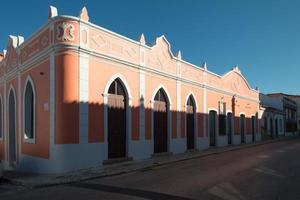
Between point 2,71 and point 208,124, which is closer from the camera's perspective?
point 2,71

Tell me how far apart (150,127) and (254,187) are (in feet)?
28.8

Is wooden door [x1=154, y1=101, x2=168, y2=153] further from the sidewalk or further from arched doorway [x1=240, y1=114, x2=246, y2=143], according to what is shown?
arched doorway [x1=240, y1=114, x2=246, y2=143]

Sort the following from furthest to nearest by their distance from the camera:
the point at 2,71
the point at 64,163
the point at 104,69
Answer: the point at 2,71 < the point at 104,69 < the point at 64,163

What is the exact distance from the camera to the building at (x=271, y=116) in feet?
130

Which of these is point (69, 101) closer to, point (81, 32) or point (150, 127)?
point (81, 32)

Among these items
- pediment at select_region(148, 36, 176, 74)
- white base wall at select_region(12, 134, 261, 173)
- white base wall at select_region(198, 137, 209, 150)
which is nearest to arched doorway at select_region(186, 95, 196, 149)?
white base wall at select_region(198, 137, 209, 150)

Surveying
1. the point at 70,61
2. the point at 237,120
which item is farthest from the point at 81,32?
the point at 237,120

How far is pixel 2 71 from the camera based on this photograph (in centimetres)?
1986

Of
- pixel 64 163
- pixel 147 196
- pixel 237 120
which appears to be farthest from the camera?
pixel 237 120

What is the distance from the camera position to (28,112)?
623 inches

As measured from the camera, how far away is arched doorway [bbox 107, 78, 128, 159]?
14.6 m

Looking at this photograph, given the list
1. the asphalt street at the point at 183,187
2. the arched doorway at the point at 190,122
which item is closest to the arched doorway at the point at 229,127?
the arched doorway at the point at 190,122

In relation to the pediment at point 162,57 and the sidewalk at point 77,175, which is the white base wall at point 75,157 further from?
the pediment at point 162,57

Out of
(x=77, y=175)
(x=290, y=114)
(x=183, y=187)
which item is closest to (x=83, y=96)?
(x=77, y=175)
